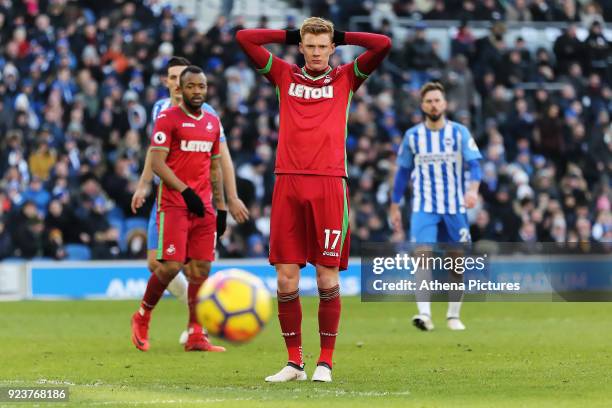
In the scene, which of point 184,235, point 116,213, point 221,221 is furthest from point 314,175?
point 116,213

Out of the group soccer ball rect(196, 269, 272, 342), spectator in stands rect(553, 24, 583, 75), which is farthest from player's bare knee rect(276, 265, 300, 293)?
spectator in stands rect(553, 24, 583, 75)

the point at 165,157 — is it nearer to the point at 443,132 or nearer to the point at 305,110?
the point at 305,110

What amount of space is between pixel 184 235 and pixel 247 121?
11.6m

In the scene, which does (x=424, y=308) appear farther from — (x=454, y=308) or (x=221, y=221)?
(x=221, y=221)

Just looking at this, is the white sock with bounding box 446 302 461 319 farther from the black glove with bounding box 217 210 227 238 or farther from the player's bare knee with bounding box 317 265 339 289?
the player's bare knee with bounding box 317 265 339 289

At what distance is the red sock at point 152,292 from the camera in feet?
38.1

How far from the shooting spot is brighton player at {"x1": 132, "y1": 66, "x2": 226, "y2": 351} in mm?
11211

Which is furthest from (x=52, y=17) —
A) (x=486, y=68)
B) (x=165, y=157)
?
(x=165, y=157)

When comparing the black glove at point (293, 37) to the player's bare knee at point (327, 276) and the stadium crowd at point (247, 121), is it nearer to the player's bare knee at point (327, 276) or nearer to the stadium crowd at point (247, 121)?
the player's bare knee at point (327, 276)

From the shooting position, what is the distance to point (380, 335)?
43.5 feet

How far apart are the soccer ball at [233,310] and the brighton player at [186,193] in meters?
1.73

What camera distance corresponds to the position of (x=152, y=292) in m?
11.6

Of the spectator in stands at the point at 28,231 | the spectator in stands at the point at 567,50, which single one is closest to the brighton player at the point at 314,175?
the spectator in stands at the point at 28,231

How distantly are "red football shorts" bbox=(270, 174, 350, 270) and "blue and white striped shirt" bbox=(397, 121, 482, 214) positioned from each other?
519cm
